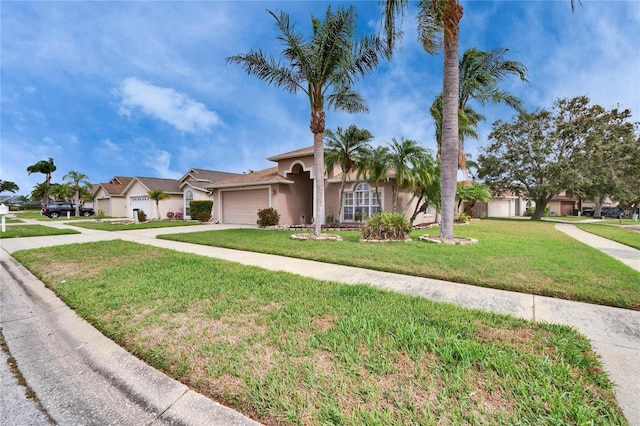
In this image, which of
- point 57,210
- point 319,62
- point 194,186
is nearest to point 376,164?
point 319,62

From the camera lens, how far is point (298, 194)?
65.3 feet

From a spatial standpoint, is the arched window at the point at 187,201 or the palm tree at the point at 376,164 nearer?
the palm tree at the point at 376,164

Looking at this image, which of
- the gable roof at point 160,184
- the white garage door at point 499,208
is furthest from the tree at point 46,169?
the white garage door at point 499,208

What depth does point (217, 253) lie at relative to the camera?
8.75 m

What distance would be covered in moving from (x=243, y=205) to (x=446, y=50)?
15.6m

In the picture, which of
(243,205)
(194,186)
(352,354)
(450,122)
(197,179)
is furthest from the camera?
(197,179)

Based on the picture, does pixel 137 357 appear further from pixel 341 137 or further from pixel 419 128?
pixel 419 128

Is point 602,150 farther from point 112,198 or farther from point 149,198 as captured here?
point 112,198

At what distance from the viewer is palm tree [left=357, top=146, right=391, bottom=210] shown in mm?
14095

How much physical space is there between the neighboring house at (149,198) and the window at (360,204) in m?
18.4

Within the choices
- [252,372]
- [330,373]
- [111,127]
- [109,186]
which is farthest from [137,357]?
[109,186]

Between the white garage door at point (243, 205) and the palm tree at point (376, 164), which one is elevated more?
the palm tree at point (376, 164)

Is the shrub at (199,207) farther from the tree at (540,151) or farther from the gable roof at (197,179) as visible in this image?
the tree at (540,151)

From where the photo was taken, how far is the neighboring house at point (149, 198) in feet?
91.7
